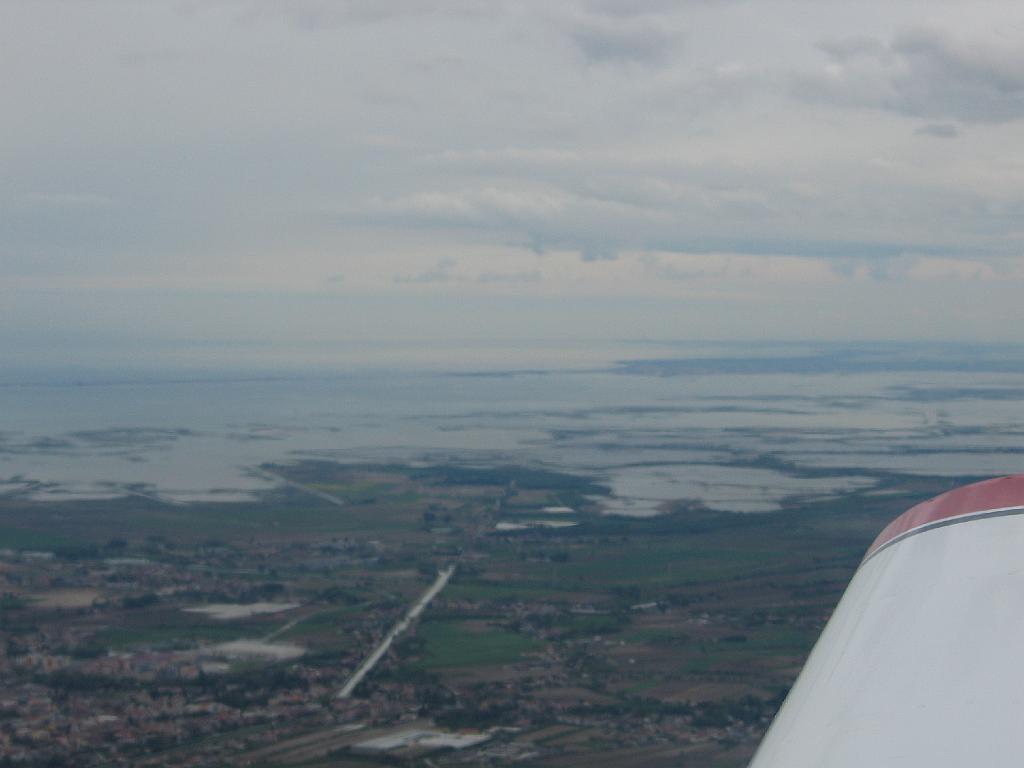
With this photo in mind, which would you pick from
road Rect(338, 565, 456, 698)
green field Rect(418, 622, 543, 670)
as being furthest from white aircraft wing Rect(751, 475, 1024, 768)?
green field Rect(418, 622, 543, 670)

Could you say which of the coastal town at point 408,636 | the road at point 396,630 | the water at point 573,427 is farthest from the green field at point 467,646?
the water at point 573,427

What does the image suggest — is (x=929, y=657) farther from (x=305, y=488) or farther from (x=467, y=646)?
(x=305, y=488)

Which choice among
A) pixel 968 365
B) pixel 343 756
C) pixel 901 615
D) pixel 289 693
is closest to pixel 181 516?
pixel 289 693

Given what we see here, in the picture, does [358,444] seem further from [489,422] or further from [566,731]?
[566,731]

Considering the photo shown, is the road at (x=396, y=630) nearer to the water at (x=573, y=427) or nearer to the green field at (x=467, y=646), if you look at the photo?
the green field at (x=467, y=646)

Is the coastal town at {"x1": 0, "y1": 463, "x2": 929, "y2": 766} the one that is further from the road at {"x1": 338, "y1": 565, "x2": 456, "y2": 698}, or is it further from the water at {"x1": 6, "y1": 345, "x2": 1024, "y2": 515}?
the water at {"x1": 6, "y1": 345, "x2": 1024, "y2": 515}

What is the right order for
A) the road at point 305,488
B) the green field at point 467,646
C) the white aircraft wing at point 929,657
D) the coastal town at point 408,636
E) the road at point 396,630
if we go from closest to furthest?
1. the white aircraft wing at point 929,657
2. the coastal town at point 408,636
3. the road at point 396,630
4. the green field at point 467,646
5. the road at point 305,488
